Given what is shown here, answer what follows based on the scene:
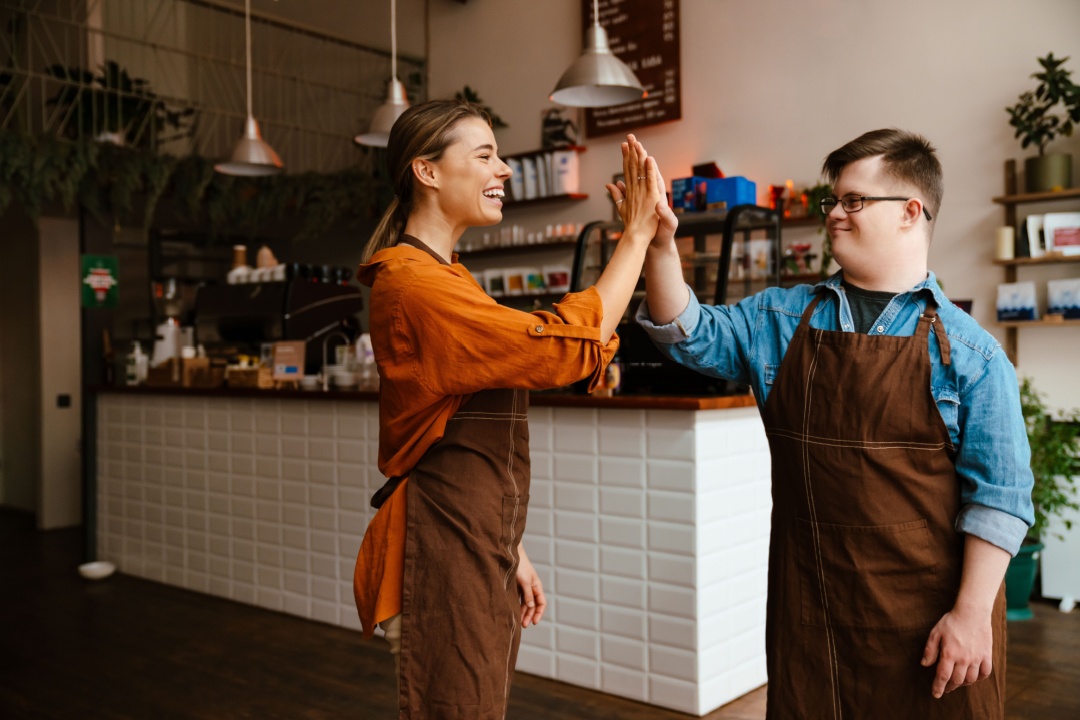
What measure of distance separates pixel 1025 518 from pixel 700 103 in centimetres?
532

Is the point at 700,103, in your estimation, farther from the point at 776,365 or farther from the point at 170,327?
the point at 776,365

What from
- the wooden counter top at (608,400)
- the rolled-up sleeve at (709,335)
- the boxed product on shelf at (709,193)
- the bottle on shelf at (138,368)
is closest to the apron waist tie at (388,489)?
→ the rolled-up sleeve at (709,335)

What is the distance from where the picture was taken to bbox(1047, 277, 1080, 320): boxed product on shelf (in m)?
4.53

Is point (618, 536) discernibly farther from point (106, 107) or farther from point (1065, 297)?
point (106, 107)

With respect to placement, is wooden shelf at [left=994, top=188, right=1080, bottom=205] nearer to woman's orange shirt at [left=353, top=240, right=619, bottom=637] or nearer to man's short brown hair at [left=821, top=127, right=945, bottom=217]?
man's short brown hair at [left=821, top=127, right=945, bottom=217]

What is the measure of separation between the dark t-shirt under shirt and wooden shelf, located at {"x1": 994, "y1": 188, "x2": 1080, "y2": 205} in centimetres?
375

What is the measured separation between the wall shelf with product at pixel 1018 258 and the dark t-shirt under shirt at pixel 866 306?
3.71 metres

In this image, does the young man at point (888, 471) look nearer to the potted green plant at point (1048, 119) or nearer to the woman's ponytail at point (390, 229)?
the woman's ponytail at point (390, 229)

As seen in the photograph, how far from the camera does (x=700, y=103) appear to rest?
246 inches

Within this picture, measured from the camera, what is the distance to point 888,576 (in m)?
1.38

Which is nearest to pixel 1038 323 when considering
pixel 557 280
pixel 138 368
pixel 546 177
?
pixel 557 280

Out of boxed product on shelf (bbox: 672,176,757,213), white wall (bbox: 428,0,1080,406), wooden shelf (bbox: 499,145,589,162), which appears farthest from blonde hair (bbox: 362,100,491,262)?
wooden shelf (bbox: 499,145,589,162)

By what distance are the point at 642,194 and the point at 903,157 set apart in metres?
0.40

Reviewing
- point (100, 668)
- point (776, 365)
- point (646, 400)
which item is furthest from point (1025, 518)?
point (100, 668)
